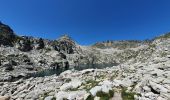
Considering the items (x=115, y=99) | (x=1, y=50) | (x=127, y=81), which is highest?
(x=1, y=50)

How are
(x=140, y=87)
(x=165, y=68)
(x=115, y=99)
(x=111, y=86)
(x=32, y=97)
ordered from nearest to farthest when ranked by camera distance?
(x=115, y=99) → (x=140, y=87) → (x=111, y=86) → (x=32, y=97) → (x=165, y=68)

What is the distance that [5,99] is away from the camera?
23203 millimetres

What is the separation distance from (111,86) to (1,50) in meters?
183

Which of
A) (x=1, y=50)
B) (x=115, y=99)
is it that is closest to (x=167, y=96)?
(x=115, y=99)

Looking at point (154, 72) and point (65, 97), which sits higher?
point (154, 72)

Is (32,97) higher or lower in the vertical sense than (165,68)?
lower

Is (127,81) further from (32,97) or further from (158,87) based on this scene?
(32,97)

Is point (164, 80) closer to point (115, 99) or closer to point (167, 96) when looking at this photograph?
point (167, 96)

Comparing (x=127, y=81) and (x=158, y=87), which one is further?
(x=127, y=81)

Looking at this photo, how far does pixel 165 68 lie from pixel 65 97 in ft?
44.0

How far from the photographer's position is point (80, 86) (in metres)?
24.5

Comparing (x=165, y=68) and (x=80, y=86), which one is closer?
(x=80, y=86)

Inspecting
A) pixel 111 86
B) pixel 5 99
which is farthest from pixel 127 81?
pixel 5 99

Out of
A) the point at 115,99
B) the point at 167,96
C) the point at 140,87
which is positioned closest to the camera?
the point at 167,96
